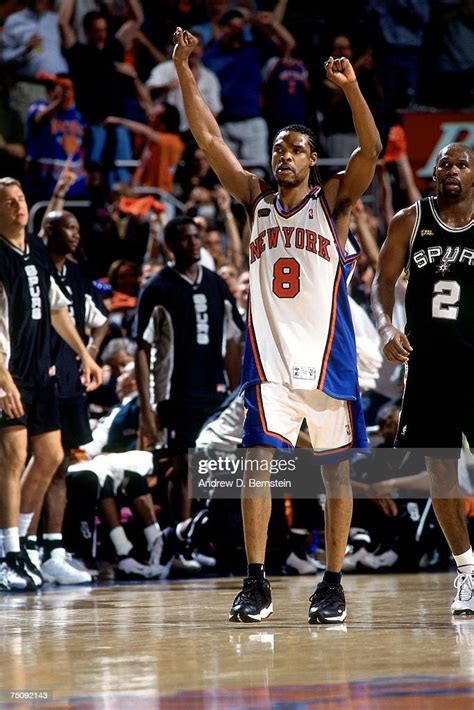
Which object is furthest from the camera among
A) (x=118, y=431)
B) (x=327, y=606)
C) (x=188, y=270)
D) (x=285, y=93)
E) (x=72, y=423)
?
(x=285, y=93)

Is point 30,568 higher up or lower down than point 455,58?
lower down

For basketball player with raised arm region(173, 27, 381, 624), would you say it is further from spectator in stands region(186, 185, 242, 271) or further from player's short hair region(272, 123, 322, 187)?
spectator in stands region(186, 185, 242, 271)

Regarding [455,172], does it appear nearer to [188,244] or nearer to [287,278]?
[287,278]

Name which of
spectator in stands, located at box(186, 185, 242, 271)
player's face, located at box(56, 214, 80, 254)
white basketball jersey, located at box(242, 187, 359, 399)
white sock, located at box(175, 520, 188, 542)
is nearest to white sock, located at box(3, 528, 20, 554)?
white sock, located at box(175, 520, 188, 542)


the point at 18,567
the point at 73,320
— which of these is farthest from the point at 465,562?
the point at 73,320

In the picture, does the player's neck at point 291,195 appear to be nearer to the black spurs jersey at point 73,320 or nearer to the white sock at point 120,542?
the black spurs jersey at point 73,320

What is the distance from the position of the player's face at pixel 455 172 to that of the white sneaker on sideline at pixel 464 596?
5.01 feet

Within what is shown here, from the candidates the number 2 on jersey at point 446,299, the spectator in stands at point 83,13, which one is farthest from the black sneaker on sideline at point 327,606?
the spectator in stands at point 83,13

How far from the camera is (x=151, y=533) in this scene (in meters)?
7.59

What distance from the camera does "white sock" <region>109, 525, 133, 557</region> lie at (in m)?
7.52

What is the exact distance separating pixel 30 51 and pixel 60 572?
22.9 ft

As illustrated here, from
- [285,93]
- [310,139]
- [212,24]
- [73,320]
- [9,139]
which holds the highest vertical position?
[212,24]

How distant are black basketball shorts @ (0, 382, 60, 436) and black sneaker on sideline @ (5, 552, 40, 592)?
0.67 metres

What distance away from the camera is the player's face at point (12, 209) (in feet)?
21.4
